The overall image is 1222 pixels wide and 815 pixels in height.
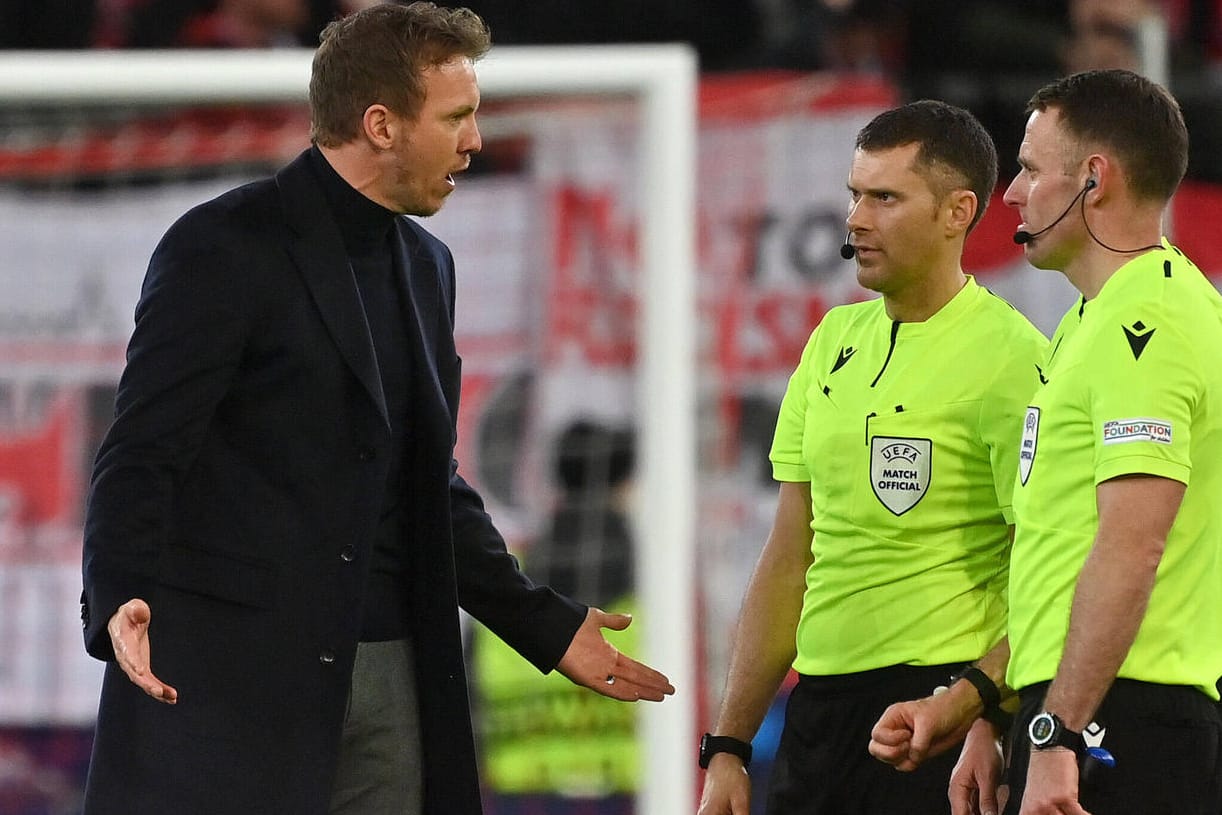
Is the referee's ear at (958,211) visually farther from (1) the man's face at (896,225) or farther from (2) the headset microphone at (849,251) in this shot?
(2) the headset microphone at (849,251)

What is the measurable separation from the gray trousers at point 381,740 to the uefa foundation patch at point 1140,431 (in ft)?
3.79

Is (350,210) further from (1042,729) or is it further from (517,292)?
(517,292)

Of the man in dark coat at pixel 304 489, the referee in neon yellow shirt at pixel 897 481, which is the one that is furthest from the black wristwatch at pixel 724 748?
the man in dark coat at pixel 304 489

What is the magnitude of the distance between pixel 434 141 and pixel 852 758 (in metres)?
1.14

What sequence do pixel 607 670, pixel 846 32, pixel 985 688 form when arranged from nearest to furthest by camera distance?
pixel 985 688, pixel 607 670, pixel 846 32

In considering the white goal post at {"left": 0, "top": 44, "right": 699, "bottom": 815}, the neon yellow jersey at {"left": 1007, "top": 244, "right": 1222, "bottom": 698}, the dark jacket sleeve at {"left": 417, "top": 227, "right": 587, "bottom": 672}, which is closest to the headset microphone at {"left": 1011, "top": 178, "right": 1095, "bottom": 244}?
the neon yellow jersey at {"left": 1007, "top": 244, "right": 1222, "bottom": 698}

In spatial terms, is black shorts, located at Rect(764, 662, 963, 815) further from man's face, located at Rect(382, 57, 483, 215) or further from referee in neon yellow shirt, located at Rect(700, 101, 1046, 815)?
man's face, located at Rect(382, 57, 483, 215)

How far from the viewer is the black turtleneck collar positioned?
111 inches

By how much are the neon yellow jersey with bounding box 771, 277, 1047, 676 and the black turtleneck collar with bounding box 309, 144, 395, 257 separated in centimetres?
76

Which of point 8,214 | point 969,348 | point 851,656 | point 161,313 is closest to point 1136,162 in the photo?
point 969,348

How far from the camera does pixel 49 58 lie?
16.5ft

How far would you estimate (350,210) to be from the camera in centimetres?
283

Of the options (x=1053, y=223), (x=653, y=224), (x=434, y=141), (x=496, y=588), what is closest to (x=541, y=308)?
(x=653, y=224)

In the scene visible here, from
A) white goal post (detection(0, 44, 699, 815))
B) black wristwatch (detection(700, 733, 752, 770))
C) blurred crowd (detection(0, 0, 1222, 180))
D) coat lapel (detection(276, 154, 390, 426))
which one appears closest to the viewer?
coat lapel (detection(276, 154, 390, 426))
